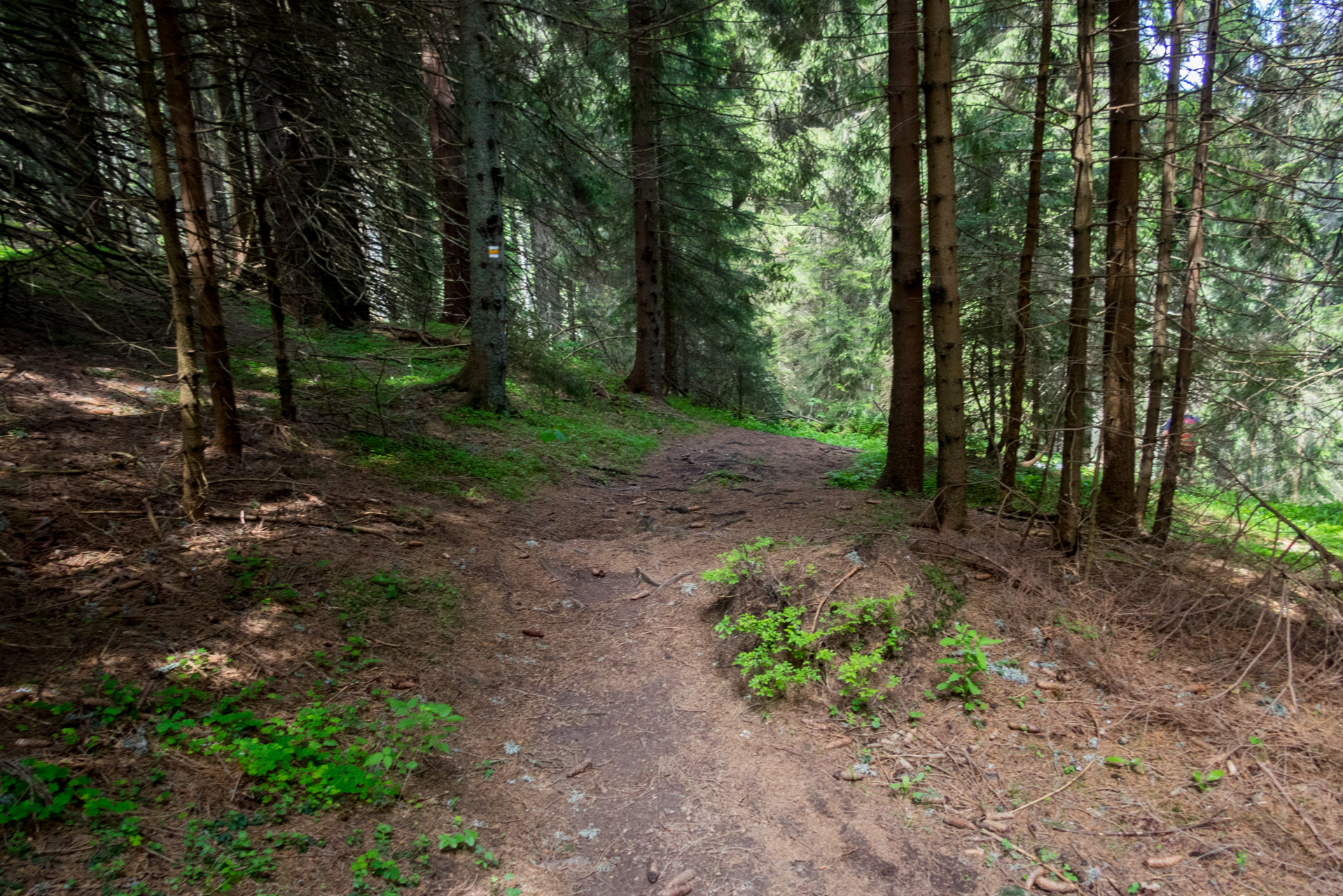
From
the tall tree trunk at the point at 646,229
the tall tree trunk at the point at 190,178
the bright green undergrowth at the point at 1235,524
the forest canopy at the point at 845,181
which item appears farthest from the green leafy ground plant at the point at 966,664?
the tall tree trunk at the point at 646,229

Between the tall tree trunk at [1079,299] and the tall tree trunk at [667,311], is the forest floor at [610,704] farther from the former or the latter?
the tall tree trunk at [667,311]

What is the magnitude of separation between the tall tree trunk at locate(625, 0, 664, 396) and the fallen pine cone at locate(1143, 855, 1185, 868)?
38.7ft

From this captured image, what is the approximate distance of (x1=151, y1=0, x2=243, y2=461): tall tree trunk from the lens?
4180 mm

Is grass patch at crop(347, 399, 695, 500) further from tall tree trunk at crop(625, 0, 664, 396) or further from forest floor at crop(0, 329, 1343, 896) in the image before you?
tall tree trunk at crop(625, 0, 664, 396)

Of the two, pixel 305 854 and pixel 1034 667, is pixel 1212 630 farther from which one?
pixel 305 854

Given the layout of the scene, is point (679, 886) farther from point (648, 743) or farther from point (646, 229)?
point (646, 229)

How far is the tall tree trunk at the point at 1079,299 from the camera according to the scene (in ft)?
15.9

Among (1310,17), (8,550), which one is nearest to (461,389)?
(8,550)

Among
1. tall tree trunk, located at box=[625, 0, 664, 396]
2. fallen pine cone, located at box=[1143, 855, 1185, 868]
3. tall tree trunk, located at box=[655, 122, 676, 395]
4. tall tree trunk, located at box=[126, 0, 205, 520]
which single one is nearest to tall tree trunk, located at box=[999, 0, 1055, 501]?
fallen pine cone, located at box=[1143, 855, 1185, 868]

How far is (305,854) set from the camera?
8.80ft

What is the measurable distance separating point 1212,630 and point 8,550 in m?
7.55

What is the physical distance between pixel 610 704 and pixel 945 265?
438 centimetres

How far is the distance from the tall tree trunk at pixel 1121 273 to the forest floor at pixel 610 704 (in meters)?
0.77

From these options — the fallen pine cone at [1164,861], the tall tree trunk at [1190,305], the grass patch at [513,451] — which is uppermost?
the tall tree trunk at [1190,305]
